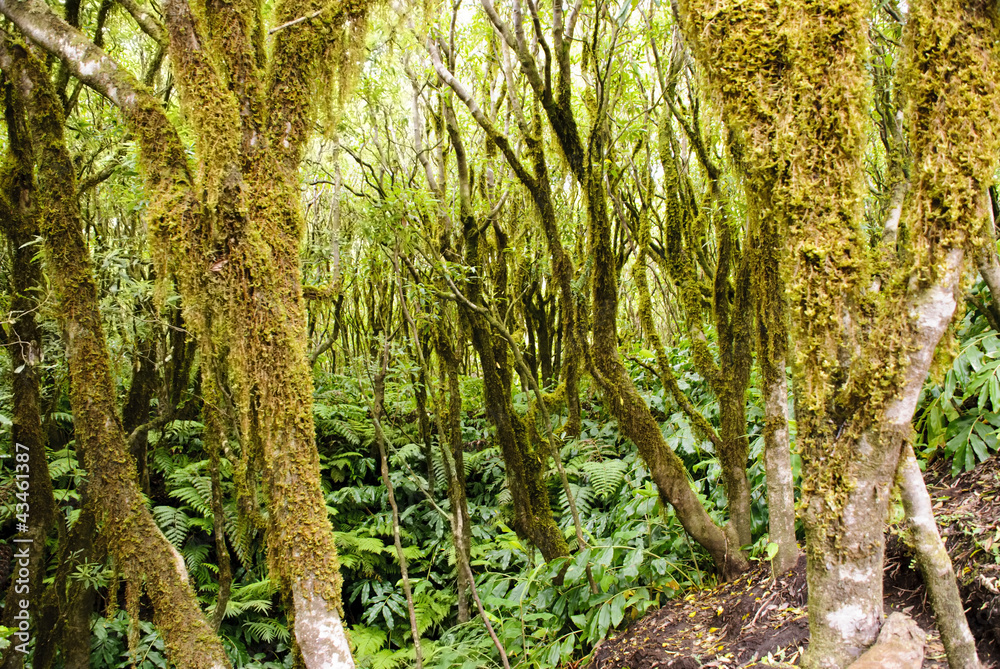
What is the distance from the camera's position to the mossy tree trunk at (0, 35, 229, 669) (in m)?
2.97

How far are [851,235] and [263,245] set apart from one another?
81.4 inches

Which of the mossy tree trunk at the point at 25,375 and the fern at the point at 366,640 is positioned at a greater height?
the mossy tree trunk at the point at 25,375

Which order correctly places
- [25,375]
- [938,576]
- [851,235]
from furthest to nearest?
[25,375]
[938,576]
[851,235]

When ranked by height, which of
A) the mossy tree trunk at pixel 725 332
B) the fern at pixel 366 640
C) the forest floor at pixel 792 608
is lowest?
the fern at pixel 366 640

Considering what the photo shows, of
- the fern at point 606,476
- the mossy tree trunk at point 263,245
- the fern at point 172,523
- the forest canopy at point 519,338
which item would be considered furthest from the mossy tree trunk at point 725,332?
the fern at point 172,523

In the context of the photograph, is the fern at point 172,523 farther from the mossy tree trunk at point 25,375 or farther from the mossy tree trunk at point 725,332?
the mossy tree trunk at point 725,332

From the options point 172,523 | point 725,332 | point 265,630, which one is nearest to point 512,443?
point 725,332

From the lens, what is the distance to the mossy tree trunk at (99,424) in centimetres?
297

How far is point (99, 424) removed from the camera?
10.3ft

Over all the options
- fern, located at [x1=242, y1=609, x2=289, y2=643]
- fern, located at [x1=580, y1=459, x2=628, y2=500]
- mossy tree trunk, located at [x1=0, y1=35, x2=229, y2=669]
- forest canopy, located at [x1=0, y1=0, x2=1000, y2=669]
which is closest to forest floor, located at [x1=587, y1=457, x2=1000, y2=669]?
forest canopy, located at [x1=0, y1=0, x2=1000, y2=669]

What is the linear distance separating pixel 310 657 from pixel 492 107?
6820 millimetres

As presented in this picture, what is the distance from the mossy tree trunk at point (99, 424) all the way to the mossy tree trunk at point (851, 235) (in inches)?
116

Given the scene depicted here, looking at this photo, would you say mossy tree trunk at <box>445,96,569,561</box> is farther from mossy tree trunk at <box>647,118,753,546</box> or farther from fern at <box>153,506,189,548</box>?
fern at <box>153,506,189,548</box>

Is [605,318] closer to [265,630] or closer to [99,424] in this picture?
[99,424]
